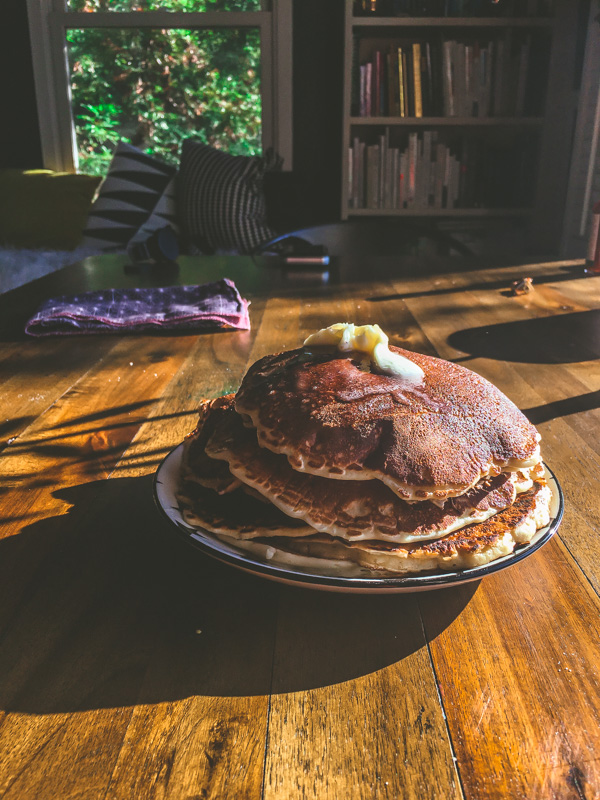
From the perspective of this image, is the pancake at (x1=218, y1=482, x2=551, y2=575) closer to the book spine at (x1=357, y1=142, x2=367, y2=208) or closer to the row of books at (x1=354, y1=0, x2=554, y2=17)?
the book spine at (x1=357, y1=142, x2=367, y2=208)

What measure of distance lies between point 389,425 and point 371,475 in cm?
4

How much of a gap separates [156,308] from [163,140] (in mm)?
3044

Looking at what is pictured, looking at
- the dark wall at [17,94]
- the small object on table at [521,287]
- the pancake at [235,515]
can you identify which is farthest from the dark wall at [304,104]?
the pancake at [235,515]

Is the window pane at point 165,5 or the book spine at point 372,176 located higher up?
the window pane at point 165,5

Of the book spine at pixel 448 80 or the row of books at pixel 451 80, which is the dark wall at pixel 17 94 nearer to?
the row of books at pixel 451 80

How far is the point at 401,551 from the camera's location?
0.42 metres

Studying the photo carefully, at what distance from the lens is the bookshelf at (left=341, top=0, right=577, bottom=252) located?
11.1 feet

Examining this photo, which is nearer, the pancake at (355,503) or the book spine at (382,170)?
the pancake at (355,503)

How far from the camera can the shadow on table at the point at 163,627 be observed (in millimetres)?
391

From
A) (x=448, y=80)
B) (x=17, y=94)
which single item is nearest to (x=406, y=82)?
(x=448, y=80)

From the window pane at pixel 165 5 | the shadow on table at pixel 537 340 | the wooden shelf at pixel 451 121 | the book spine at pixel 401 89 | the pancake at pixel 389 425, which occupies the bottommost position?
the shadow on table at pixel 537 340

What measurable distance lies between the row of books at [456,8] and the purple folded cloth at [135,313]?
9.06 feet

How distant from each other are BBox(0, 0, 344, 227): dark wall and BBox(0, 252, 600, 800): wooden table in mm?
3078

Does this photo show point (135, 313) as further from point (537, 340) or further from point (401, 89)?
point (401, 89)
